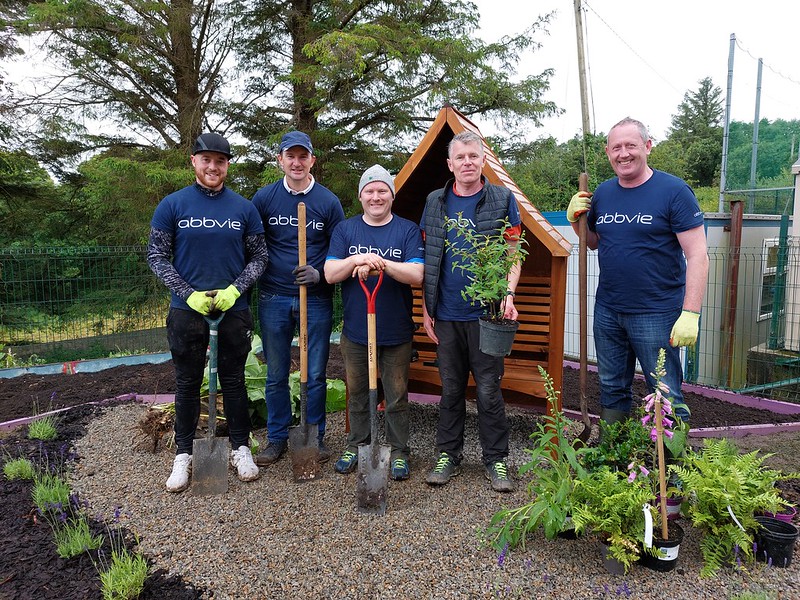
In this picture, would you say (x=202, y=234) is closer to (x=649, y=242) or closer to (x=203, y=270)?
(x=203, y=270)

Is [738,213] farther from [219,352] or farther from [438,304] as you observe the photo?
[219,352]

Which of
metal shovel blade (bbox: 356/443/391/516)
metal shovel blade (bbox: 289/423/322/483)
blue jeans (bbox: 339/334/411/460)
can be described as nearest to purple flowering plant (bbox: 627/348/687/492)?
metal shovel blade (bbox: 356/443/391/516)

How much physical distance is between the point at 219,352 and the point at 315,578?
5.29 ft

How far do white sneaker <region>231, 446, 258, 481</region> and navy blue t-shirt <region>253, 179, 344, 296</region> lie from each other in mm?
1093

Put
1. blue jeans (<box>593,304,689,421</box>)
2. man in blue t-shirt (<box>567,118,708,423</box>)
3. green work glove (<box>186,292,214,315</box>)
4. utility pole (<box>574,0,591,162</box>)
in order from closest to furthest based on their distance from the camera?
man in blue t-shirt (<box>567,118,708,423</box>)
blue jeans (<box>593,304,689,421</box>)
green work glove (<box>186,292,214,315</box>)
utility pole (<box>574,0,591,162</box>)

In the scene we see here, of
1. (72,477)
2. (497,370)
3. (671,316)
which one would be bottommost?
(72,477)

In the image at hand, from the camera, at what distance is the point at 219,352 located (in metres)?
3.48

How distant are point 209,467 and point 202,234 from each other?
1446mm

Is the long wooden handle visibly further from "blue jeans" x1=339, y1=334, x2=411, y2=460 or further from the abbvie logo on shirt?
the abbvie logo on shirt

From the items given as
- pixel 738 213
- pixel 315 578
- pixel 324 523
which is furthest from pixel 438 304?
pixel 738 213

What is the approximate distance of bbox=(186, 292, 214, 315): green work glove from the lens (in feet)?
10.3

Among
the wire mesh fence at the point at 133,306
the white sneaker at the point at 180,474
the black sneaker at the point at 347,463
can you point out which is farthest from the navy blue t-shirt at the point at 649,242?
the wire mesh fence at the point at 133,306

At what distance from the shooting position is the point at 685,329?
2.83 meters

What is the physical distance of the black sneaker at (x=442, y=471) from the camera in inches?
134
